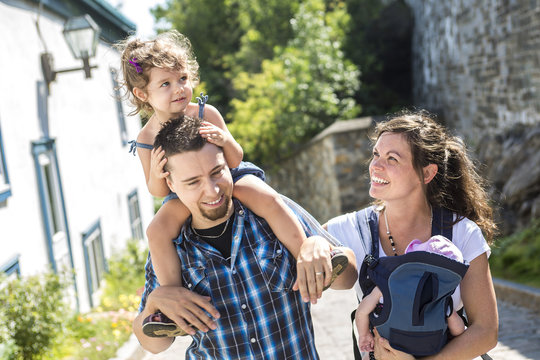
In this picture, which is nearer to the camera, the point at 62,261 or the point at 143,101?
the point at 143,101

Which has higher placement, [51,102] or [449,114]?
[51,102]

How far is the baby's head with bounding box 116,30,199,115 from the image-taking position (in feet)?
7.96

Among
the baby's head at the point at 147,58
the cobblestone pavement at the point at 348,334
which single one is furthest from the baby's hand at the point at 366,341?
the cobblestone pavement at the point at 348,334

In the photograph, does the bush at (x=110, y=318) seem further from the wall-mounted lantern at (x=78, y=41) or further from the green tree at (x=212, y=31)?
the green tree at (x=212, y=31)

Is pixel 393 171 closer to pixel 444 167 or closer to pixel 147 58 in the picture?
pixel 444 167

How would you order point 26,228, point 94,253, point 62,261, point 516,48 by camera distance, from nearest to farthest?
point 26,228, point 62,261, point 94,253, point 516,48

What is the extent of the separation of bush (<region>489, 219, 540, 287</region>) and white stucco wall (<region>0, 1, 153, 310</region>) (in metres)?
4.67

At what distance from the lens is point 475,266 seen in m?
2.09

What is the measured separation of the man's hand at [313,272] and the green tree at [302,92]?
1077 cm

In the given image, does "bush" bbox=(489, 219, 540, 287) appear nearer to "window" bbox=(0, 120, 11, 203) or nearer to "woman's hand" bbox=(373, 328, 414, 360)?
"woman's hand" bbox=(373, 328, 414, 360)

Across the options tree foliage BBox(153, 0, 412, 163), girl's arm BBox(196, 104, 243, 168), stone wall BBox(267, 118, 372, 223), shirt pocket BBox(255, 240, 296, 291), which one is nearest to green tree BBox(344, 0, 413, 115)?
tree foliage BBox(153, 0, 412, 163)

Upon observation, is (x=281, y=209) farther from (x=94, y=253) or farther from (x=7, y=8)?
(x=94, y=253)

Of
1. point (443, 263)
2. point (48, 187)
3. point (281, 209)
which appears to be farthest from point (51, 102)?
point (443, 263)

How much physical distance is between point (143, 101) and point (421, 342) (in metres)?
1.57
